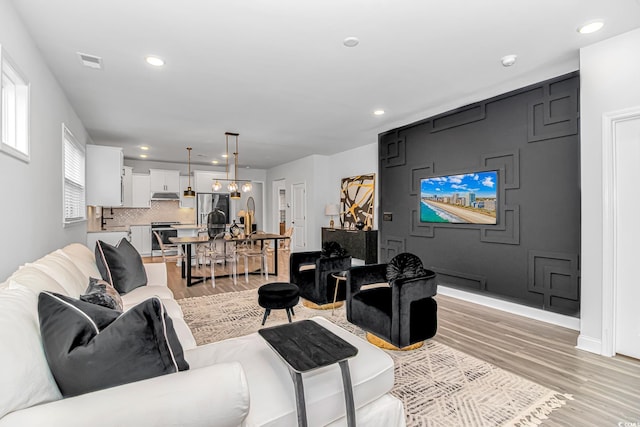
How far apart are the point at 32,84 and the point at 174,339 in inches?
103

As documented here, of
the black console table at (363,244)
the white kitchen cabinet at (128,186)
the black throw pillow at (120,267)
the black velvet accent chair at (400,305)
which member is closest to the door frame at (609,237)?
the black velvet accent chair at (400,305)

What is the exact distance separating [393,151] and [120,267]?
4.30m

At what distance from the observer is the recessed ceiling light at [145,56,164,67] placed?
9.55 ft

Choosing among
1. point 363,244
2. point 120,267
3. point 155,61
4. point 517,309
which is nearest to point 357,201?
point 363,244

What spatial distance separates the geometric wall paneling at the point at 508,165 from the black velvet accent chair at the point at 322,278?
213 centimetres

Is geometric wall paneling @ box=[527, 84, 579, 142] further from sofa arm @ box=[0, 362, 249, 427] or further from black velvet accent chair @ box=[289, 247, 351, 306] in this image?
sofa arm @ box=[0, 362, 249, 427]

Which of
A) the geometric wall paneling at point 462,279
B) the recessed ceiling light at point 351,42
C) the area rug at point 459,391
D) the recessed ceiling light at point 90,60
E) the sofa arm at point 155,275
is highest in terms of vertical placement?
the recessed ceiling light at point 351,42

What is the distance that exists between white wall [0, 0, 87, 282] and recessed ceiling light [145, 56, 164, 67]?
0.83 m

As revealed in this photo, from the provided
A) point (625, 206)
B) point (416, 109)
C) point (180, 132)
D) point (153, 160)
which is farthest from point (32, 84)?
point (153, 160)

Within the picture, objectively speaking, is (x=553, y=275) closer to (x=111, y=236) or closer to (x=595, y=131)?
(x=595, y=131)

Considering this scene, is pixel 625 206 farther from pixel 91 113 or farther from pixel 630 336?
pixel 91 113

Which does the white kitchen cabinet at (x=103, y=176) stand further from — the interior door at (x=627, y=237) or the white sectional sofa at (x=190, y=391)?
the interior door at (x=627, y=237)

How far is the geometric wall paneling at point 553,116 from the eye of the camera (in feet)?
10.5

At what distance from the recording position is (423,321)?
2.75 m
